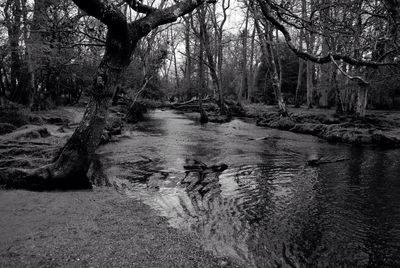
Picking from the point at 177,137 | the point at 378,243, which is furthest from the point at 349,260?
the point at 177,137

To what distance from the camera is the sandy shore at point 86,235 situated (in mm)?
3557

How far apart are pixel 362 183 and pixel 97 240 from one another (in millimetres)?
6306

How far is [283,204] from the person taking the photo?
595cm

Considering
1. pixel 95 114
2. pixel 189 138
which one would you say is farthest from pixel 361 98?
pixel 95 114

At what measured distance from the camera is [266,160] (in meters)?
9.96

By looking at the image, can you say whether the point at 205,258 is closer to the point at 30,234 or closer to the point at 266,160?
the point at 30,234

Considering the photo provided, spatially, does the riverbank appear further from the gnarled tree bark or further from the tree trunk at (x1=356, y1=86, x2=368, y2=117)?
the gnarled tree bark

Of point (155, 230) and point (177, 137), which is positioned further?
point (177, 137)

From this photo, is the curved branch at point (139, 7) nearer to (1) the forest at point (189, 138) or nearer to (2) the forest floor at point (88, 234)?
(1) the forest at point (189, 138)

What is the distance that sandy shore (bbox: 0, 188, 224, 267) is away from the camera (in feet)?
11.7

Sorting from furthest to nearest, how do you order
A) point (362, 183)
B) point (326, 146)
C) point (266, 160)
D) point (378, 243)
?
1. point (326, 146)
2. point (266, 160)
3. point (362, 183)
4. point (378, 243)

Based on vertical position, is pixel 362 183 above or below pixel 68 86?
below

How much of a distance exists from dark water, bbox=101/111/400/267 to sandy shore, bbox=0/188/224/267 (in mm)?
406

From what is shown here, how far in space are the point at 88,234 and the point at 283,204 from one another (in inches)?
142
